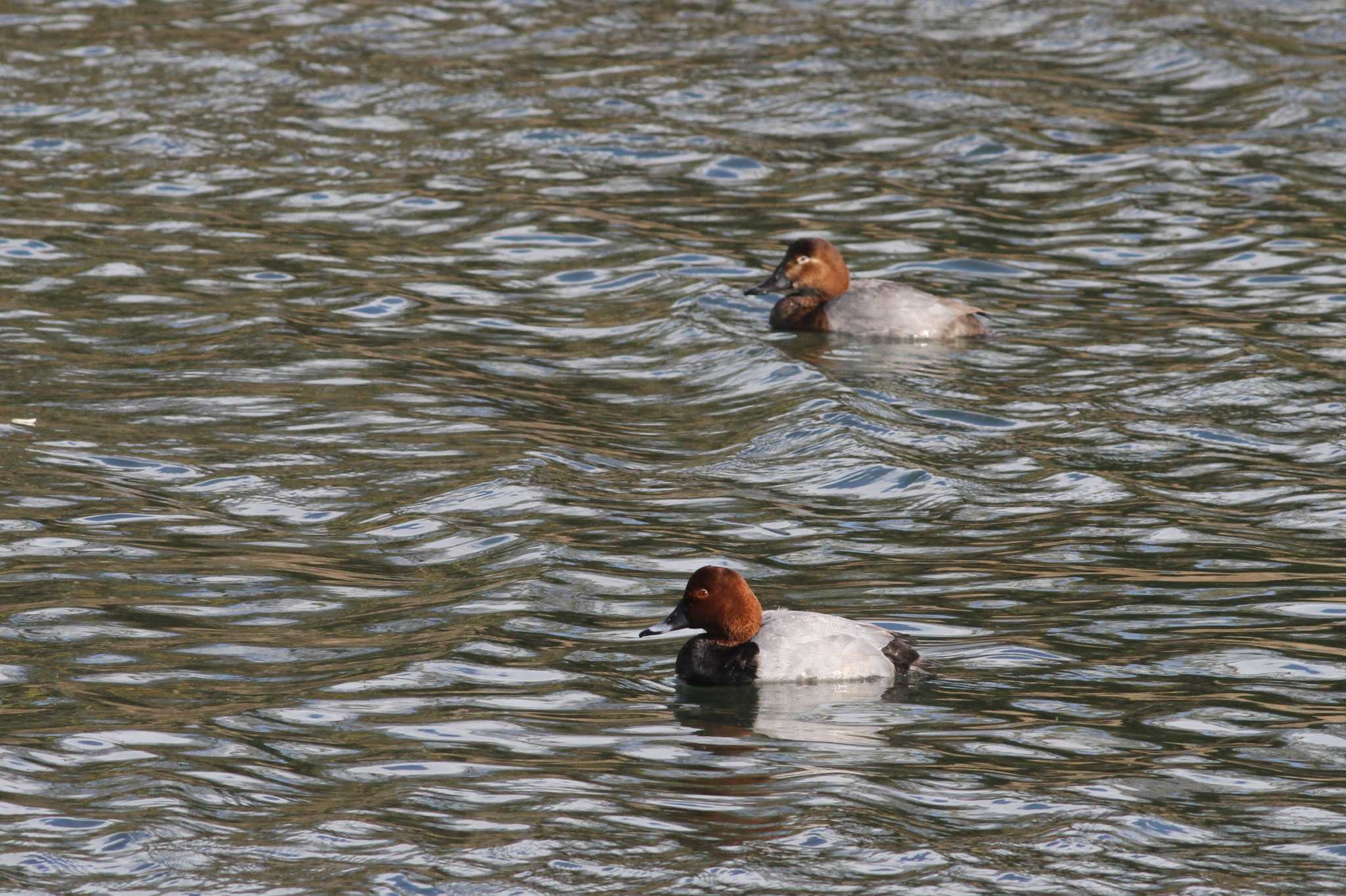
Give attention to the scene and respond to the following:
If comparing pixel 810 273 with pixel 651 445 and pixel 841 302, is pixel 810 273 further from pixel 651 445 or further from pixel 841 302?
pixel 651 445

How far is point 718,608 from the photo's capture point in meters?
9.52

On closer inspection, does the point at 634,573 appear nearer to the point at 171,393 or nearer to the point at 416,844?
the point at 416,844

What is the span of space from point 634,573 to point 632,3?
15448 mm

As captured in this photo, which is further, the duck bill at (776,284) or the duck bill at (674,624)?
the duck bill at (776,284)

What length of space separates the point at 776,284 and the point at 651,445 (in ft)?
11.0

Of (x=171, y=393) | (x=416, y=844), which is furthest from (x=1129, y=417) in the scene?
(x=416, y=844)

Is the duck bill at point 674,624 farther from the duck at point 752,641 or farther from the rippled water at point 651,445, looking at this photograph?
the rippled water at point 651,445

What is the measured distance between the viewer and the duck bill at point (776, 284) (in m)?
16.1

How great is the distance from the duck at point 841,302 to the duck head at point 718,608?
623 centimetres

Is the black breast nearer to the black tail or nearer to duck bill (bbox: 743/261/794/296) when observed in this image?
the black tail

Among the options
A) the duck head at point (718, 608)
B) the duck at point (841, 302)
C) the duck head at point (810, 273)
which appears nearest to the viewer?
the duck head at point (718, 608)

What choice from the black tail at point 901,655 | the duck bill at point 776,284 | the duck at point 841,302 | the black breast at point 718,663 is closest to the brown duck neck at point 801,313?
the duck at point 841,302

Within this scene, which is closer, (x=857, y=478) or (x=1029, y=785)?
(x=1029, y=785)

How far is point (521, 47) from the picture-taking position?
23500 millimetres
